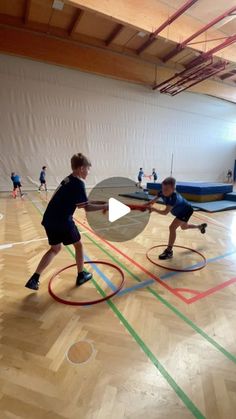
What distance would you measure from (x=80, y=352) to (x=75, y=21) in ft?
42.5

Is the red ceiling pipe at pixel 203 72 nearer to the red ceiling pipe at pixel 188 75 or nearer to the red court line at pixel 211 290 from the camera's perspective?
the red ceiling pipe at pixel 188 75

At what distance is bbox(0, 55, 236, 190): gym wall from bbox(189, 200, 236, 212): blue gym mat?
7.86m

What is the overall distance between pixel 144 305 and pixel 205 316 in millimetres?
657

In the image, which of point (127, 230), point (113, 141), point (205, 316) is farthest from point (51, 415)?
point (113, 141)

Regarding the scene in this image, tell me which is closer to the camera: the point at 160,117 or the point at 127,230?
the point at 127,230

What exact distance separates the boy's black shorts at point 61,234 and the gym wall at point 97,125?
10362 mm

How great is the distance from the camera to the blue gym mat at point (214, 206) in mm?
7581

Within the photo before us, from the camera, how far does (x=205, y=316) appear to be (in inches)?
95.0

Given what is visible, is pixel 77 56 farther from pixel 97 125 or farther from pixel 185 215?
pixel 185 215

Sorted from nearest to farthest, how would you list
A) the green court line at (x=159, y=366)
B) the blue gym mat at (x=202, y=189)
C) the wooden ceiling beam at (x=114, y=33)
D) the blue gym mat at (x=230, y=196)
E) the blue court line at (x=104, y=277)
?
the green court line at (x=159, y=366), the blue court line at (x=104, y=277), the blue gym mat at (x=202, y=189), the blue gym mat at (x=230, y=196), the wooden ceiling beam at (x=114, y=33)

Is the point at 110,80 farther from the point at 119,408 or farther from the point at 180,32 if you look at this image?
the point at 119,408

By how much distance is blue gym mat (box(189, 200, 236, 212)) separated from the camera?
298 inches

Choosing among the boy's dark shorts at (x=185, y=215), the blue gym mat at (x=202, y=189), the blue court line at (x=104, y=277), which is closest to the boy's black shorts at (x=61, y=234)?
the blue court line at (x=104, y=277)

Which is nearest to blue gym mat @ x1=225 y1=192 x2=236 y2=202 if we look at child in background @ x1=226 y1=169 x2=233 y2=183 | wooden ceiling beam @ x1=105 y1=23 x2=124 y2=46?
wooden ceiling beam @ x1=105 y1=23 x2=124 y2=46
